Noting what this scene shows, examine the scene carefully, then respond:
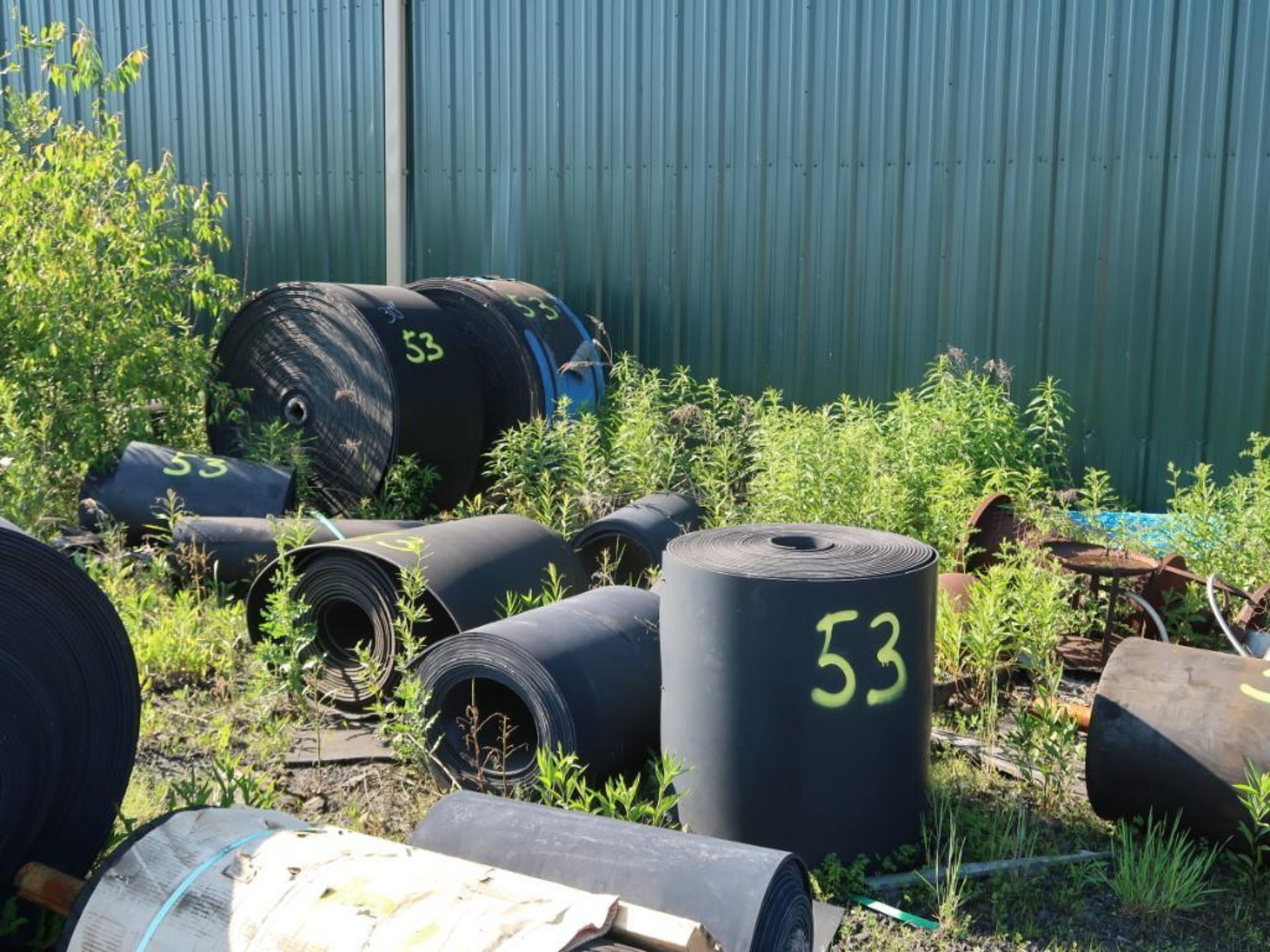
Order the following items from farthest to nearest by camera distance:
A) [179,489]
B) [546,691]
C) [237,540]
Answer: [179,489], [237,540], [546,691]

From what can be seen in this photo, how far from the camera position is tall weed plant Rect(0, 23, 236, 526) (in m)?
7.05

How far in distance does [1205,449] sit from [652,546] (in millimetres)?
3514

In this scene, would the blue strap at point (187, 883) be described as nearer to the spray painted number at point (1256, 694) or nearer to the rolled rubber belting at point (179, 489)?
the spray painted number at point (1256, 694)

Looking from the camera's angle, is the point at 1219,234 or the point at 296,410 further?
the point at 296,410

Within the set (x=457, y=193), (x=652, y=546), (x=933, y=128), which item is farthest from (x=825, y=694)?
(x=457, y=193)

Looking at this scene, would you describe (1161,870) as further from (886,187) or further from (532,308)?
(532,308)

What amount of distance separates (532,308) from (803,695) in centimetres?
525

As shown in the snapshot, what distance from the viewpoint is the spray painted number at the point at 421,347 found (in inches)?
286

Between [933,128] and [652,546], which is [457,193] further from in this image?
[652,546]

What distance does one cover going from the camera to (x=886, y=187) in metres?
7.82

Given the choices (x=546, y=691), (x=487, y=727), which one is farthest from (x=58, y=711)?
(x=487, y=727)

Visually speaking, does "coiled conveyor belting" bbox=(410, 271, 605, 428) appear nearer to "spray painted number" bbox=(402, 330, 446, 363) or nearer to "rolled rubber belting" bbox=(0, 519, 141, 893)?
"spray painted number" bbox=(402, 330, 446, 363)

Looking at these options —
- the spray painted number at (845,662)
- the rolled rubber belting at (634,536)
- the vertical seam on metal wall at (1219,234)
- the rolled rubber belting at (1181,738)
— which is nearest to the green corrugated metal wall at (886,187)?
the vertical seam on metal wall at (1219,234)

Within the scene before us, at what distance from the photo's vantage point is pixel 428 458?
7254 mm
